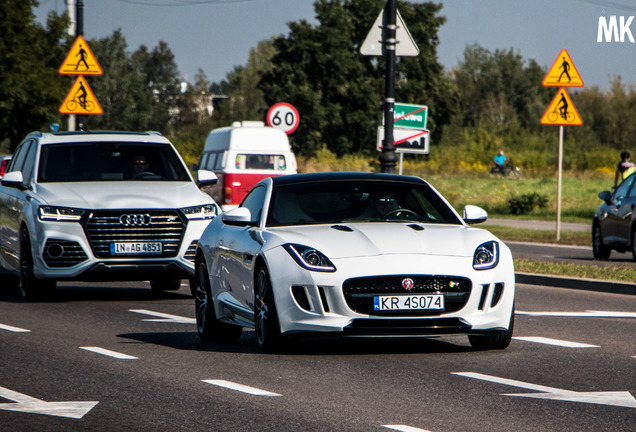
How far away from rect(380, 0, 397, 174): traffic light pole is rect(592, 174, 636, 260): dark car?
3926 millimetres

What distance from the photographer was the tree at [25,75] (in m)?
44.2

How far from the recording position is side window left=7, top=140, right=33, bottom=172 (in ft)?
53.1

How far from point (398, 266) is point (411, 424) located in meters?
2.57

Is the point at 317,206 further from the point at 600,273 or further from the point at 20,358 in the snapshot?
the point at 600,273

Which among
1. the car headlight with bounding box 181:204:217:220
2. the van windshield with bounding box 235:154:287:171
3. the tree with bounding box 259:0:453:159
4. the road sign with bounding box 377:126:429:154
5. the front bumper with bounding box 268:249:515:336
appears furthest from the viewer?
the tree with bounding box 259:0:453:159

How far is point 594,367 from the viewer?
905cm

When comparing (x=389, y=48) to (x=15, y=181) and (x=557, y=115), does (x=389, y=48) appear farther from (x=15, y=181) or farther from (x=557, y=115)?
(x=15, y=181)

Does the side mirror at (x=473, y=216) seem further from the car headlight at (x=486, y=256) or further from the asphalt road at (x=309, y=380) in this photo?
the asphalt road at (x=309, y=380)

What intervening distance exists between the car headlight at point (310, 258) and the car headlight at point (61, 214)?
5.10 m

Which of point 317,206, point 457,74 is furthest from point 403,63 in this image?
point 317,206

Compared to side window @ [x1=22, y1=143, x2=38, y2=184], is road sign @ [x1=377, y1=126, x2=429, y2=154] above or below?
above

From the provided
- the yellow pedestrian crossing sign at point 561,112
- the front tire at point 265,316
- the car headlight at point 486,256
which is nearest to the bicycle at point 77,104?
the yellow pedestrian crossing sign at point 561,112

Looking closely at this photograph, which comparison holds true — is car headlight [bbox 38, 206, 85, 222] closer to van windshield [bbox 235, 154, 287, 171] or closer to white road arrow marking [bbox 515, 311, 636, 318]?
white road arrow marking [bbox 515, 311, 636, 318]

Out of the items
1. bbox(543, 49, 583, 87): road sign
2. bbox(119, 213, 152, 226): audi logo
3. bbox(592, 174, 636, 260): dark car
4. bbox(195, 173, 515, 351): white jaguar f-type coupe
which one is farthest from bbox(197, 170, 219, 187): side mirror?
bbox(543, 49, 583, 87): road sign
